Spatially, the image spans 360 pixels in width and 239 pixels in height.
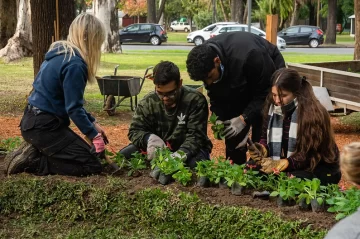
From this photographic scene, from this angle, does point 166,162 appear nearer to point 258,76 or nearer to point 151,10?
point 258,76

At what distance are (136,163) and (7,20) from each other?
69.0 ft

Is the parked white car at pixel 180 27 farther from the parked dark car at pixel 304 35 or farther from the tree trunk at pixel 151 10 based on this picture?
the parked dark car at pixel 304 35

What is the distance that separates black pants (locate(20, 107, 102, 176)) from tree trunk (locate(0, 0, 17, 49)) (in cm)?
2065

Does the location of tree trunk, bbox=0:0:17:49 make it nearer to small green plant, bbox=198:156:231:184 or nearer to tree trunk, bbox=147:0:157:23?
small green plant, bbox=198:156:231:184

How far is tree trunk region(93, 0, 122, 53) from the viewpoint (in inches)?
1175

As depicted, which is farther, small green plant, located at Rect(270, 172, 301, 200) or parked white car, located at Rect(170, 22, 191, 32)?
parked white car, located at Rect(170, 22, 191, 32)

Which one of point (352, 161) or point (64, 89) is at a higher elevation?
point (64, 89)

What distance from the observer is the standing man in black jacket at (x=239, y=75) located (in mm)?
5527

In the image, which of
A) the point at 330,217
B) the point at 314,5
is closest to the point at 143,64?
the point at 330,217

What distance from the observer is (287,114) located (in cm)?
541

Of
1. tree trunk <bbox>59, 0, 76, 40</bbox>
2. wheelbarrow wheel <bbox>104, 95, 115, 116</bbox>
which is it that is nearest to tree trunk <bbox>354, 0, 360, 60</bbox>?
wheelbarrow wheel <bbox>104, 95, 115, 116</bbox>

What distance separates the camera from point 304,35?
4222cm

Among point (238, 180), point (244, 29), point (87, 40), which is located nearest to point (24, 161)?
point (87, 40)

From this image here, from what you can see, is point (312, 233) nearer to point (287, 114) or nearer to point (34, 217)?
point (287, 114)
